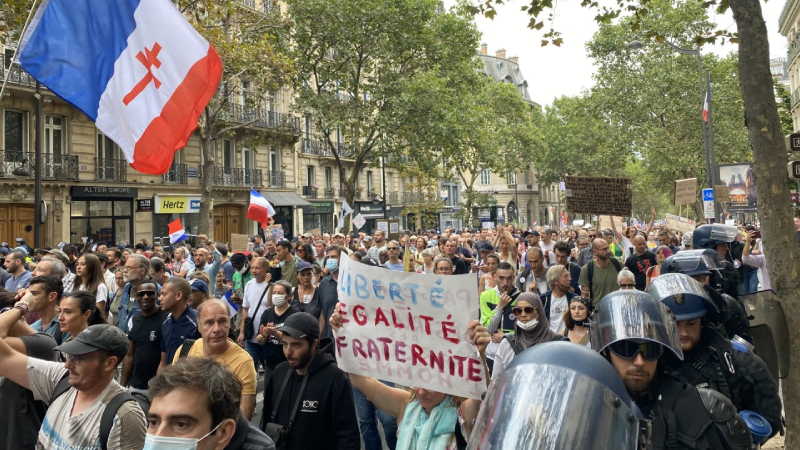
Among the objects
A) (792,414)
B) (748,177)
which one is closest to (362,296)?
(792,414)

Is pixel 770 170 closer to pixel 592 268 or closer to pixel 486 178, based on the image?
pixel 592 268

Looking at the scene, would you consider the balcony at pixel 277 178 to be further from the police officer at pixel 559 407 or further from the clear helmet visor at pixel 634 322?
the police officer at pixel 559 407

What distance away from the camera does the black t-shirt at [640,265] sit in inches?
344

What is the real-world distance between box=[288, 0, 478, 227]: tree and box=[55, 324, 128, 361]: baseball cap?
21960mm

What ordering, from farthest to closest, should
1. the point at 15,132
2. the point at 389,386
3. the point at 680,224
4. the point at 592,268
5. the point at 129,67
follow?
the point at 15,132
the point at 680,224
the point at 592,268
the point at 129,67
the point at 389,386

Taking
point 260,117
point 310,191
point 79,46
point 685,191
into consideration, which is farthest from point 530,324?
point 310,191

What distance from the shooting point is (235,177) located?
30922 millimetres

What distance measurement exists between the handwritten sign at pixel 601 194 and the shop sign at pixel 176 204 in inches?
789

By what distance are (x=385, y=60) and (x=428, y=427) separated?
23.4m

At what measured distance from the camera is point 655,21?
31078 mm

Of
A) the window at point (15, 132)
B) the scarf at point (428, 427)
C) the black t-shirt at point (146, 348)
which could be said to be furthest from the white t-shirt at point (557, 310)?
the window at point (15, 132)

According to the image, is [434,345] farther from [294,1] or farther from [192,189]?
[192,189]

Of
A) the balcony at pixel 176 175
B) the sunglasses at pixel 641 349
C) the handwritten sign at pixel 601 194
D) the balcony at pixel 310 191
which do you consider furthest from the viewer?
the balcony at pixel 310 191

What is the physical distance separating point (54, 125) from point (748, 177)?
24.9m
